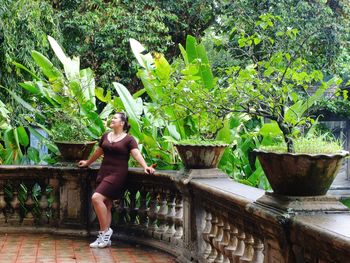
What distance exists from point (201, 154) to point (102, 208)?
1529 millimetres

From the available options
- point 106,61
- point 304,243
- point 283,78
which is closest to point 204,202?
point 283,78

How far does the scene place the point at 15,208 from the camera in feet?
22.7

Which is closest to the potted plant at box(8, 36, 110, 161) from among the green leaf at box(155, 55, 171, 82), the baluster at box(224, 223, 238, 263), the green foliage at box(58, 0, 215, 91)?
the green leaf at box(155, 55, 171, 82)

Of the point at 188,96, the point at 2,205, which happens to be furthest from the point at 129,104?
the point at 188,96

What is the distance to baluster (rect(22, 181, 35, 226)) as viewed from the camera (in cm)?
688

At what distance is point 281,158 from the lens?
3.01 metres

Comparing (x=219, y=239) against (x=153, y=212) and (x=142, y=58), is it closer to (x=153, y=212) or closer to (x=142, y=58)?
(x=153, y=212)

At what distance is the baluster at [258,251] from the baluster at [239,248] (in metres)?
0.23

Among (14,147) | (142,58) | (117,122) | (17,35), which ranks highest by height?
(17,35)

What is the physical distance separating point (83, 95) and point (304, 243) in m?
5.22

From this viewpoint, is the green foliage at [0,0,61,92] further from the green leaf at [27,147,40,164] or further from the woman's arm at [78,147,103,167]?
the woman's arm at [78,147,103,167]

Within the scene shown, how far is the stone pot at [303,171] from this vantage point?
9.62 feet

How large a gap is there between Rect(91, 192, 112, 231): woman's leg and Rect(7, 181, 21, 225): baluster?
1370 mm

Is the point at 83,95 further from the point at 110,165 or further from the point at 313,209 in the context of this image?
the point at 313,209
